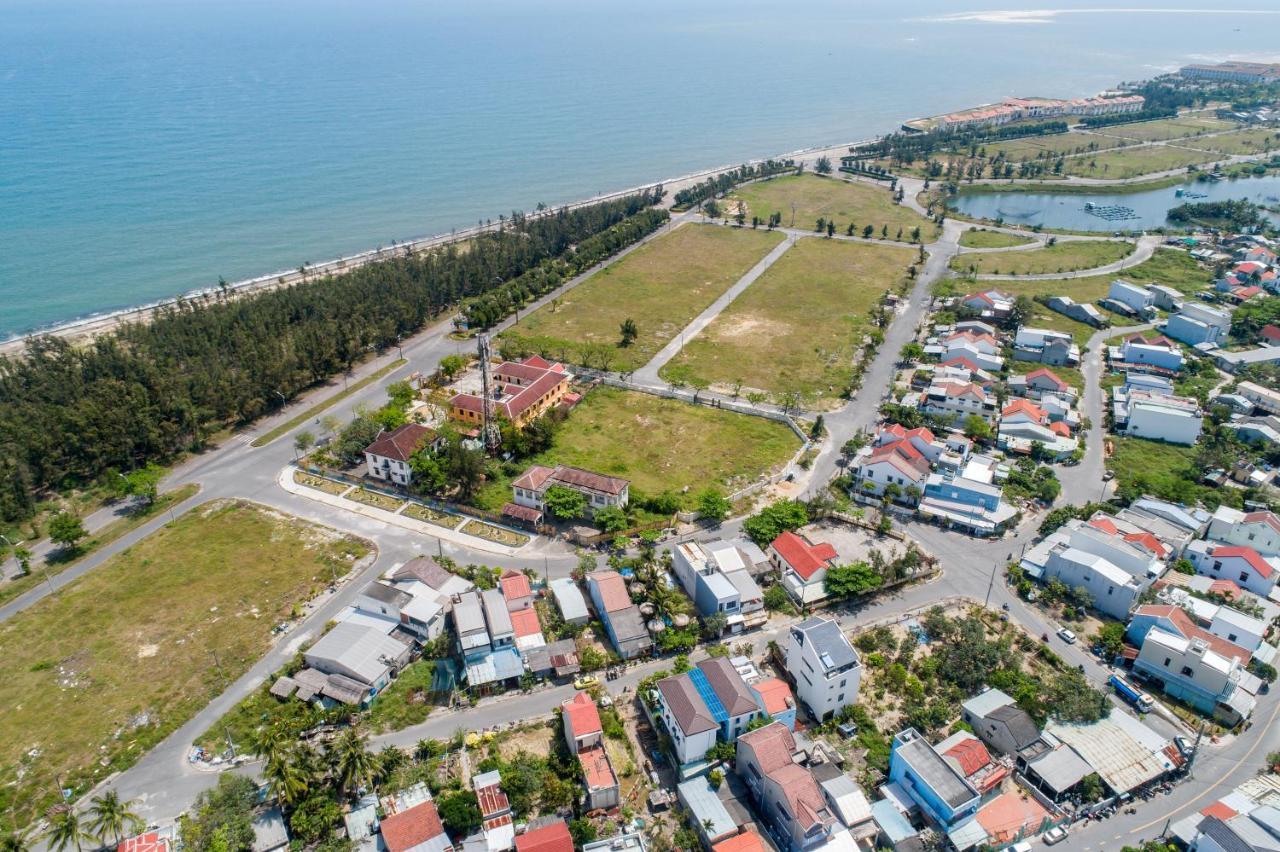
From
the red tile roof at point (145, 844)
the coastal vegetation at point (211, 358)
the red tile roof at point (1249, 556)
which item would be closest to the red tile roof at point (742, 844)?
the red tile roof at point (145, 844)

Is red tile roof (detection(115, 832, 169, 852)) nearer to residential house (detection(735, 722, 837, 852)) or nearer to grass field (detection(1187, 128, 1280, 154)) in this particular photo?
residential house (detection(735, 722, 837, 852))

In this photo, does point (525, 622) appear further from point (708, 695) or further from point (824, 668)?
point (824, 668)

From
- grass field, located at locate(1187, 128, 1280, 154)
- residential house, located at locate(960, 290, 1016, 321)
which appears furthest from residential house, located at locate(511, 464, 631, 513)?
grass field, located at locate(1187, 128, 1280, 154)

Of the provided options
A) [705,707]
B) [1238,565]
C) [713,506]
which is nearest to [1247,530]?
[1238,565]

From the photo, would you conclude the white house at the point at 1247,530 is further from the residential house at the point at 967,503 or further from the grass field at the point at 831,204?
the grass field at the point at 831,204

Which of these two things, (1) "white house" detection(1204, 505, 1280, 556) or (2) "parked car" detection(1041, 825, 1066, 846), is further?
(1) "white house" detection(1204, 505, 1280, 556)

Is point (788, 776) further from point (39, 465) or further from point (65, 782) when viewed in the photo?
point (39, 465)

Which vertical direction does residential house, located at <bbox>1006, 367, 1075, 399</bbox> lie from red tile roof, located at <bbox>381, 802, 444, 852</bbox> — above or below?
above
